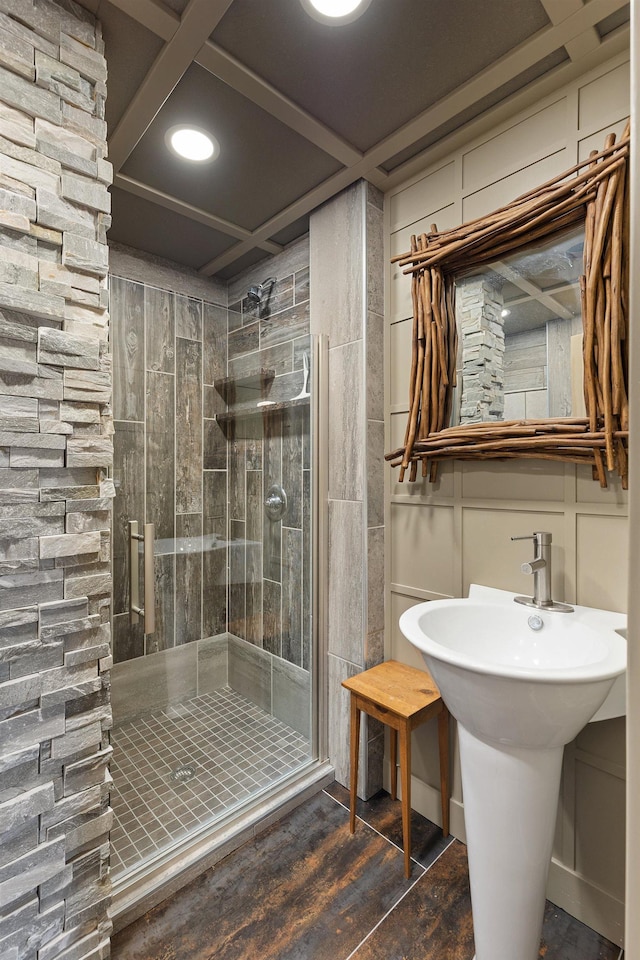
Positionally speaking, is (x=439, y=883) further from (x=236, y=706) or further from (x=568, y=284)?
(x=568, y=284)

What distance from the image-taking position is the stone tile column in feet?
6.28

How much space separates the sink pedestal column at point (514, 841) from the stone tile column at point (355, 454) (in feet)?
2.36

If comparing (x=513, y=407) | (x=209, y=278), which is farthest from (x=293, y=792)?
(x=209, y=278)

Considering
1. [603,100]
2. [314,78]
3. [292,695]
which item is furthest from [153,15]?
[292,695]

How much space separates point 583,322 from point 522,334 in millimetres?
197

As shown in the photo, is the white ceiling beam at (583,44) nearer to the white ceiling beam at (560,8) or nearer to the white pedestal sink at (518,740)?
the white ceiling beam at (560,8)

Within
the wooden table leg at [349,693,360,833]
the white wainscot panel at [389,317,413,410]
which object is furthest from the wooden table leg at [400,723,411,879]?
the white wainscot panel at [389,317,413,410]

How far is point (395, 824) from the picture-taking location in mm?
1779

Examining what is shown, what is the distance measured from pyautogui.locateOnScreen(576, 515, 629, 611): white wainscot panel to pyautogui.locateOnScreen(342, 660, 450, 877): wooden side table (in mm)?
556

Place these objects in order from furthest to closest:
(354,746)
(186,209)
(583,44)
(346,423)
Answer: (186,209)
(346,423)
(354,746)
(583,44)

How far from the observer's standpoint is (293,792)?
1877 mm

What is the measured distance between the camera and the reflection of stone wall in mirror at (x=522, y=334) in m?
1.43

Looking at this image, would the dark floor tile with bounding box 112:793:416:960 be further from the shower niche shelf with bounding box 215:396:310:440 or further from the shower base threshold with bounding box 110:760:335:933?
the shower niche shelf with bounding box 215:396:310:440

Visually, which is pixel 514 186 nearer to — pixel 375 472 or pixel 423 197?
pixel 423 197
